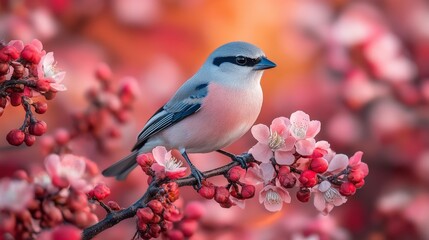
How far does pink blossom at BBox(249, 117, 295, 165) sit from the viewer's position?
123 centimetres

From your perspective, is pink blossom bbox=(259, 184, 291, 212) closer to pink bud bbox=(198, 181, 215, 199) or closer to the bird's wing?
pink bud bbox=(198, 181, 215, 199)

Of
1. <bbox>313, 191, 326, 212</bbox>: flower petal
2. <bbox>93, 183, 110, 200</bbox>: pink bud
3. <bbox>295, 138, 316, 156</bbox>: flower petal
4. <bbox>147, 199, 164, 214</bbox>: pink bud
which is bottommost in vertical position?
<bbox>313, 191, 326, 212</bbox>: flower petal

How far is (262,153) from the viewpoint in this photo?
125cm

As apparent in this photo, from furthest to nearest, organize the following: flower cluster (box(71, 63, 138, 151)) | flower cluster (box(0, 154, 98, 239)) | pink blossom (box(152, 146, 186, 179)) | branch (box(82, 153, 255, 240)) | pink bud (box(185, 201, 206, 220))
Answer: flower cluster (box(71, 63, 138, 151)) < pink bud (box(185, 201, 206, 220)) < pink blossom (box(152, 146, 186, 179)) < branch (box(82, 153, 255, 240)) < flower cluster (box(0, 154, 98, 239))

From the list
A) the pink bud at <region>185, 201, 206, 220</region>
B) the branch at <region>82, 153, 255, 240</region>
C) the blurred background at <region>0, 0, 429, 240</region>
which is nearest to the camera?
the branch at <region>82, 153, 255, 240</region>

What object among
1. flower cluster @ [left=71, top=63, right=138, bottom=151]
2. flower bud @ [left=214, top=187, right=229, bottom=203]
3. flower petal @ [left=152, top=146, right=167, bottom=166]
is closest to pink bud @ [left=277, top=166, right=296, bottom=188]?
flower bud @ [left=214, top=187, right=229, bottom=203]

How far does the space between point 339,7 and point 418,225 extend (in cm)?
91

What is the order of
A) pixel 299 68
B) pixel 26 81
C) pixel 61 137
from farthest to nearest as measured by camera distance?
pixel 299 68, pixel 61 137, pixel 26 81

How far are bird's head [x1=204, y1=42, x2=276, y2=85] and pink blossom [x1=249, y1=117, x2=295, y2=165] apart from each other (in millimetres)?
536

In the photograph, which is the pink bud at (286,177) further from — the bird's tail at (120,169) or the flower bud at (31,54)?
the bird's tail at (120,169)

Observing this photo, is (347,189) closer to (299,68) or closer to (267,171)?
(267,171)

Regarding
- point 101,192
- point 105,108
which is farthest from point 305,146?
point 105,108

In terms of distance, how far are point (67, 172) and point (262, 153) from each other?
41 centimetres

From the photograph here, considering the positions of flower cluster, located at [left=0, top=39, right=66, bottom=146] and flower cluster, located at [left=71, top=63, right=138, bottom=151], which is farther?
flower cluster, located at [left=71, top=63, right=138, bottom=151]
